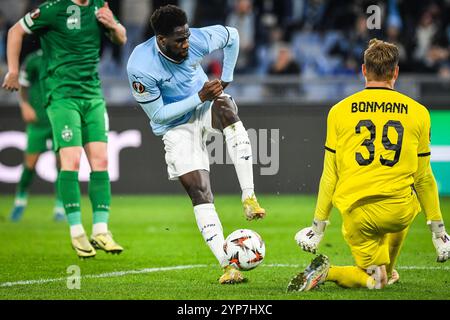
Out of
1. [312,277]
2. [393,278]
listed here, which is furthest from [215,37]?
[393,278]

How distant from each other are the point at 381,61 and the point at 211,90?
1255 millimetres

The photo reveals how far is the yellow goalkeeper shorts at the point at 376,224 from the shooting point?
6254 millimetres

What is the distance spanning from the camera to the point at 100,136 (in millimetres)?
8711

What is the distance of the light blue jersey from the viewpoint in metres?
7.01

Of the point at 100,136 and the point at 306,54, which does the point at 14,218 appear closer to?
the point at 100,136

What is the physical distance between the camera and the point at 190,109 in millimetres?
6926

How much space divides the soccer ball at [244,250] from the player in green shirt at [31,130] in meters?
5.75

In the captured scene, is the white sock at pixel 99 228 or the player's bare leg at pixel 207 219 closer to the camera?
the player's bare leg at pixel 207 219

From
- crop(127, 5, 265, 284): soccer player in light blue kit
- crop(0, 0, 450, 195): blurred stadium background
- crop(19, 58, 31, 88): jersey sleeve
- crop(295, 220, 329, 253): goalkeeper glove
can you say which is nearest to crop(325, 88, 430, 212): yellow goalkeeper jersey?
crop(295, 220, 329, 253): goalkeeper glove

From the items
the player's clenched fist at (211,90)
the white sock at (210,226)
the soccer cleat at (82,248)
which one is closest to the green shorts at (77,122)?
the soccer cleat at (82,248)

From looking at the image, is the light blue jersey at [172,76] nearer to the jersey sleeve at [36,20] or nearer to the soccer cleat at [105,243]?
the soccer cleat at [105,243]

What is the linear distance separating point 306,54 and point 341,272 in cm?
971

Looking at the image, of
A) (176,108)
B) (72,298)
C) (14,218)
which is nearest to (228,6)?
(14,218)

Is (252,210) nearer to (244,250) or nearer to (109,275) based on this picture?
Result: (244,250)
